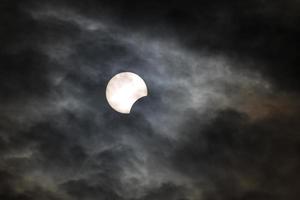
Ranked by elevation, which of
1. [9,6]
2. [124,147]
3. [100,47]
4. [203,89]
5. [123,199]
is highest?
[9,6]

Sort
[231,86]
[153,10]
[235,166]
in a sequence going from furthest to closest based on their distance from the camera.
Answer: [235,166] → [231,86] → [153,10]

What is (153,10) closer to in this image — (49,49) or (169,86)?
(169,86)

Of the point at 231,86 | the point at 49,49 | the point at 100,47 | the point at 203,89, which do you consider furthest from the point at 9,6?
the point at 231,86

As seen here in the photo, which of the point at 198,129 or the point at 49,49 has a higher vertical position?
the point at 49,49

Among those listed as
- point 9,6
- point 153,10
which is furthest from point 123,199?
point 9,6

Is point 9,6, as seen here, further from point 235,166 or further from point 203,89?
point 235,166

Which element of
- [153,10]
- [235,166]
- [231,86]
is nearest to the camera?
[153,10]

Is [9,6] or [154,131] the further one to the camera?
[154,131]
